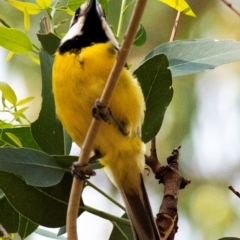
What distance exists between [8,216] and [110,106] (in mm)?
220

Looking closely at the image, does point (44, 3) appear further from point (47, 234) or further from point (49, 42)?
point (47, 234)

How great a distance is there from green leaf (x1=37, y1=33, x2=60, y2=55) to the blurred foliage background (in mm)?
732

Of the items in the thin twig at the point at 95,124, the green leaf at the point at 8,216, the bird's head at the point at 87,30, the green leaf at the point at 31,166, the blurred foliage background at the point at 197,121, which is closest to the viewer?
the thin twig at the point at 95,124

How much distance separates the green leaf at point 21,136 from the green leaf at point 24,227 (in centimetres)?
11

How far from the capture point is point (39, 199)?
33.2 inches

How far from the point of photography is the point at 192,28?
1.74 m

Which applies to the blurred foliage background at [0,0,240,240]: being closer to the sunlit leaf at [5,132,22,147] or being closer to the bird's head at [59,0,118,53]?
the bird's head at [59,0,118,53]

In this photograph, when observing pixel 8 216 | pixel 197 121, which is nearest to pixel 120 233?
pixel 8 216

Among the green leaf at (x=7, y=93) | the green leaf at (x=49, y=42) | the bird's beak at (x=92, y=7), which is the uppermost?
the bird's beak at (x=92, y=7)

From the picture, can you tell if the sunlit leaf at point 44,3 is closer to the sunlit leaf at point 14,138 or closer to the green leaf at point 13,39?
the green leaf at point 13,39

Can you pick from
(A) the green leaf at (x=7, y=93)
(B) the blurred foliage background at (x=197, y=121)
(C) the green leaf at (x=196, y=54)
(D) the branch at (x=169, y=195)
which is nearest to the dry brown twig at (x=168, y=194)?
(D) the branch at (x=169, y=195)

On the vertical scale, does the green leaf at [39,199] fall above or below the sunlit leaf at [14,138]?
below

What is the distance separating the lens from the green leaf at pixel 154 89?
2.76 feet

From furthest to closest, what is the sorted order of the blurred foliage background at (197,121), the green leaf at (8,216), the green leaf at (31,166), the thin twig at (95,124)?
the blurred foliage background at (197,121), the green leaf at (8,216), the green leaf at (31,166), the thin twig at (95,124)
